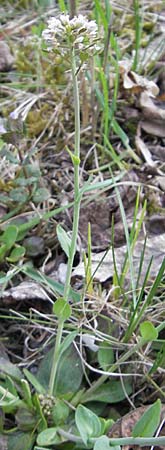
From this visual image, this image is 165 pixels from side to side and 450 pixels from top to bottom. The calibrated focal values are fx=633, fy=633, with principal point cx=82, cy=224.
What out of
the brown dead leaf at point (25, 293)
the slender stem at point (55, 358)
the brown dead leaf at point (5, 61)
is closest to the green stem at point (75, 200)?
the slender stem at point (55, 358)

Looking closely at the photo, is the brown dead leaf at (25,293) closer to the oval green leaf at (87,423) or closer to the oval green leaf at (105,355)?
the oval green leaf at (105,355)

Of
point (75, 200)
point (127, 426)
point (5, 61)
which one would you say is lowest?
point (127, 426)

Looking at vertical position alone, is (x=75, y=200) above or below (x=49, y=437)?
above

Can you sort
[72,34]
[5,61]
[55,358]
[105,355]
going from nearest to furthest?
[72,34], [55,358], [105,355], [5,61]

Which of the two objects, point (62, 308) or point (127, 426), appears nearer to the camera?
point (62, 308)

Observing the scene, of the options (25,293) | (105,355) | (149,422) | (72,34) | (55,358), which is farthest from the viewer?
(25,293)

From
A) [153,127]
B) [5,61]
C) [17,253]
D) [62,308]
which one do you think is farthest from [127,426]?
[5,61]

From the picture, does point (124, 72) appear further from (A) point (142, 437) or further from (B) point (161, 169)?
(A) point (142, 437)

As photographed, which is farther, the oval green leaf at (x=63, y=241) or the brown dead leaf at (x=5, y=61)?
the brown dead leaf at (x=5, y=61)

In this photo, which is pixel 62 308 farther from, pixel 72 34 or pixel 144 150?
pixel 144 150

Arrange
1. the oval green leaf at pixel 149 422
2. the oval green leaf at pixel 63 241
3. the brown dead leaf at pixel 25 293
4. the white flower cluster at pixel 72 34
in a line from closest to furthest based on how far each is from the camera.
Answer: the white flower cluster at pixel 72 34 → the oval green leaf at pixel 149 422 → the oval green leaf at pixel 63 241 → the brown dead leaf at pixel 25 293

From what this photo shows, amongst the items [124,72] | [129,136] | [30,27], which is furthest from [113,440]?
[30,27]
